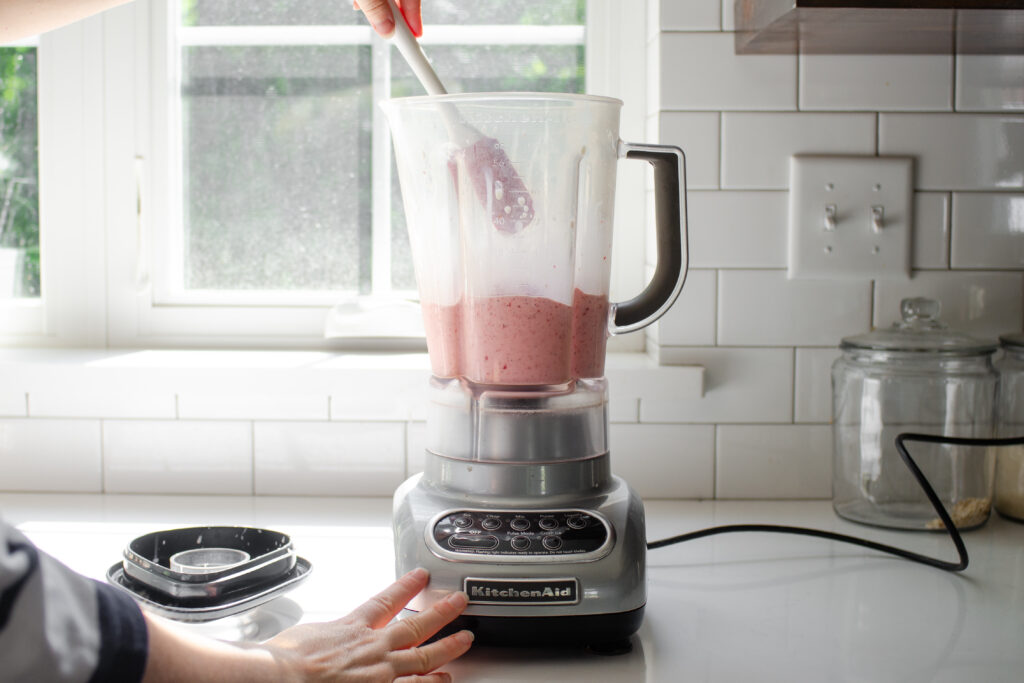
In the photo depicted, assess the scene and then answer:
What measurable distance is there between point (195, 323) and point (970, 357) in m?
0.89

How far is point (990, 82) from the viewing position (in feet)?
3.22

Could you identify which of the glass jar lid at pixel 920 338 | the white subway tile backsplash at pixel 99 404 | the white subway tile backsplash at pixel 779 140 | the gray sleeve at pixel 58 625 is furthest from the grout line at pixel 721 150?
the gray sleeve at pixel 58 625

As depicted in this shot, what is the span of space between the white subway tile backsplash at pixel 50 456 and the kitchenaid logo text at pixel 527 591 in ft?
2.08

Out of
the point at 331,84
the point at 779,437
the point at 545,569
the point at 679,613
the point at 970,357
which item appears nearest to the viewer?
the point at 545,569

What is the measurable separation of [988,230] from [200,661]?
907mm

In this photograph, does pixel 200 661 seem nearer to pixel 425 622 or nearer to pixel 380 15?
pixel 425 622

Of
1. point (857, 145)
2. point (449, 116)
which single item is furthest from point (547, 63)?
point (449, 116)

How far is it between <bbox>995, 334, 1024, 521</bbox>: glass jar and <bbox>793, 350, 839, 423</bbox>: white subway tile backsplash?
0.47ft

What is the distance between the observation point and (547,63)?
1.13 metres

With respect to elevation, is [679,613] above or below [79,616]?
below

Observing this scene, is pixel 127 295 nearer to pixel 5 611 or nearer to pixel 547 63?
pixel 547 63

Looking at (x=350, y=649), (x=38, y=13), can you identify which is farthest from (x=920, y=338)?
(x=38, y=13)

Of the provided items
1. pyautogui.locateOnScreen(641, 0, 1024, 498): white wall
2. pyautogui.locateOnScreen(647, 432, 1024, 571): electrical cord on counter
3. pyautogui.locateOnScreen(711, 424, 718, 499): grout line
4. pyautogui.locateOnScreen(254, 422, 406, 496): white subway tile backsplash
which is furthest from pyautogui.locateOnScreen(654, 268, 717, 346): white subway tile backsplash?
pyautogui.locateOnScreen(254, 422, 406, 496): white subway tile backsplash

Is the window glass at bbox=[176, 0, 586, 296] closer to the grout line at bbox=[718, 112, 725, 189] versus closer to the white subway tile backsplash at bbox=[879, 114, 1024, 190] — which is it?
the grout line at bbox=[718, 112, 725, 189]
